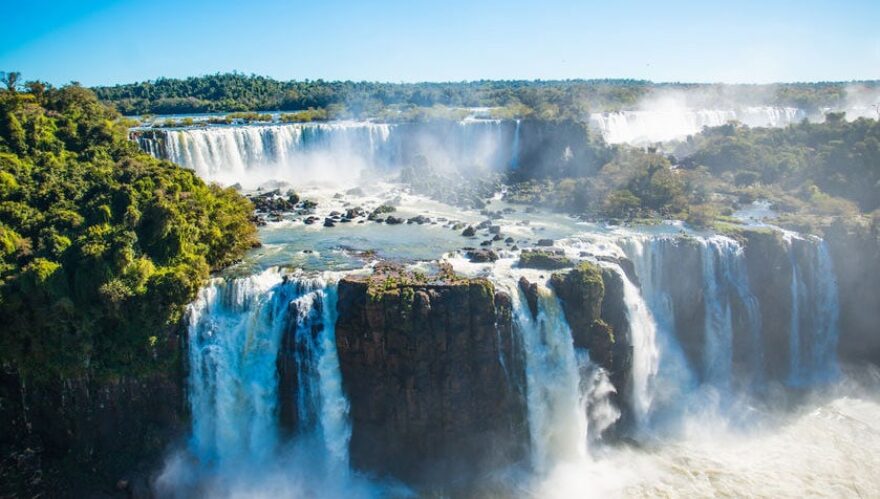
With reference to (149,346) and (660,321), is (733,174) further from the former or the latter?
(149,346)

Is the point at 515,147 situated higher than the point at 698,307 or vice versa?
the point at 515,147

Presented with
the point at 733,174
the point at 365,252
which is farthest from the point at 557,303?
the point at 733,174

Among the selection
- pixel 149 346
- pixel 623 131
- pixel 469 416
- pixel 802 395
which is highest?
pixel 623 131

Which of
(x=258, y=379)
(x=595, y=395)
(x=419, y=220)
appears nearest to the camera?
(x=258, y=379)

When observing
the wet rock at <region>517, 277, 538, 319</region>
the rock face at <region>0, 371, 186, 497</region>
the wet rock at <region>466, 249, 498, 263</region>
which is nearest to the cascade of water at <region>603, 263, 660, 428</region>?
the wet rock at <region>517, 277, 538, 319</region>

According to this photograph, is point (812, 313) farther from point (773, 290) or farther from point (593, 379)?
point (593, 379)

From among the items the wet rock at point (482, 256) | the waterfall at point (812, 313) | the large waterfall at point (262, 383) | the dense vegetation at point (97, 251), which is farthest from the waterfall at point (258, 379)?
the waterfall at point (812, 313)

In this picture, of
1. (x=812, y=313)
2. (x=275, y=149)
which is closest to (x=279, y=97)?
(x=275, y=149)

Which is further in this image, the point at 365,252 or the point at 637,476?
the point at 365,252
